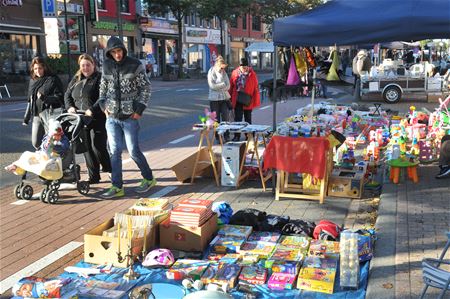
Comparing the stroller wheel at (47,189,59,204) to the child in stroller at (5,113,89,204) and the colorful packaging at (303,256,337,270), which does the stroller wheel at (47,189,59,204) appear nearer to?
the child in stroller at (5,113,89,204)

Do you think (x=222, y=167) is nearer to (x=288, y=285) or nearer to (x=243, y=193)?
(x=243, y=193)

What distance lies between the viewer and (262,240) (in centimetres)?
481

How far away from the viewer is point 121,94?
6.21 m

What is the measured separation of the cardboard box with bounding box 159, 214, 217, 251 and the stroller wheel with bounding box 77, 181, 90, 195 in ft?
7.37

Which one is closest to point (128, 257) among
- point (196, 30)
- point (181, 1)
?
point (181, 1)

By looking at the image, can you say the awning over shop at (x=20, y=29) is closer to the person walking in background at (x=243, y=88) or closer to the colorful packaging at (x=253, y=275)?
the person walking in background at (x=243, y=88)

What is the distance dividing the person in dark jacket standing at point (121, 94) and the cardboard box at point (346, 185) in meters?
2.59

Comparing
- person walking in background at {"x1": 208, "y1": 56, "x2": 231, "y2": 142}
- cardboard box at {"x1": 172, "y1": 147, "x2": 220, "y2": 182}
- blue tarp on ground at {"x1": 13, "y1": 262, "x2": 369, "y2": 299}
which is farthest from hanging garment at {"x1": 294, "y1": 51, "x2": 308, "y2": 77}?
blue tarp on ground at {"x1": 13, "y1": 262, "x2": 369, "y2": 299}

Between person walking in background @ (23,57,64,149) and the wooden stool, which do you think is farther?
person walking in background @ (23,57,64,149)

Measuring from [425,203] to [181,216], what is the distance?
9.79 feet

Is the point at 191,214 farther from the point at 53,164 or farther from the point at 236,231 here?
the point at 53,164

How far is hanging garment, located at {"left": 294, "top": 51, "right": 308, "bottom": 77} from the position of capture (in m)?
7.67

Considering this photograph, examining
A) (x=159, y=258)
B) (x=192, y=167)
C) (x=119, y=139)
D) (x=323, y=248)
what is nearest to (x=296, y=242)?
(x=323, y=248)

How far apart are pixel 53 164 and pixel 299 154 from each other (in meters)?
3.02
